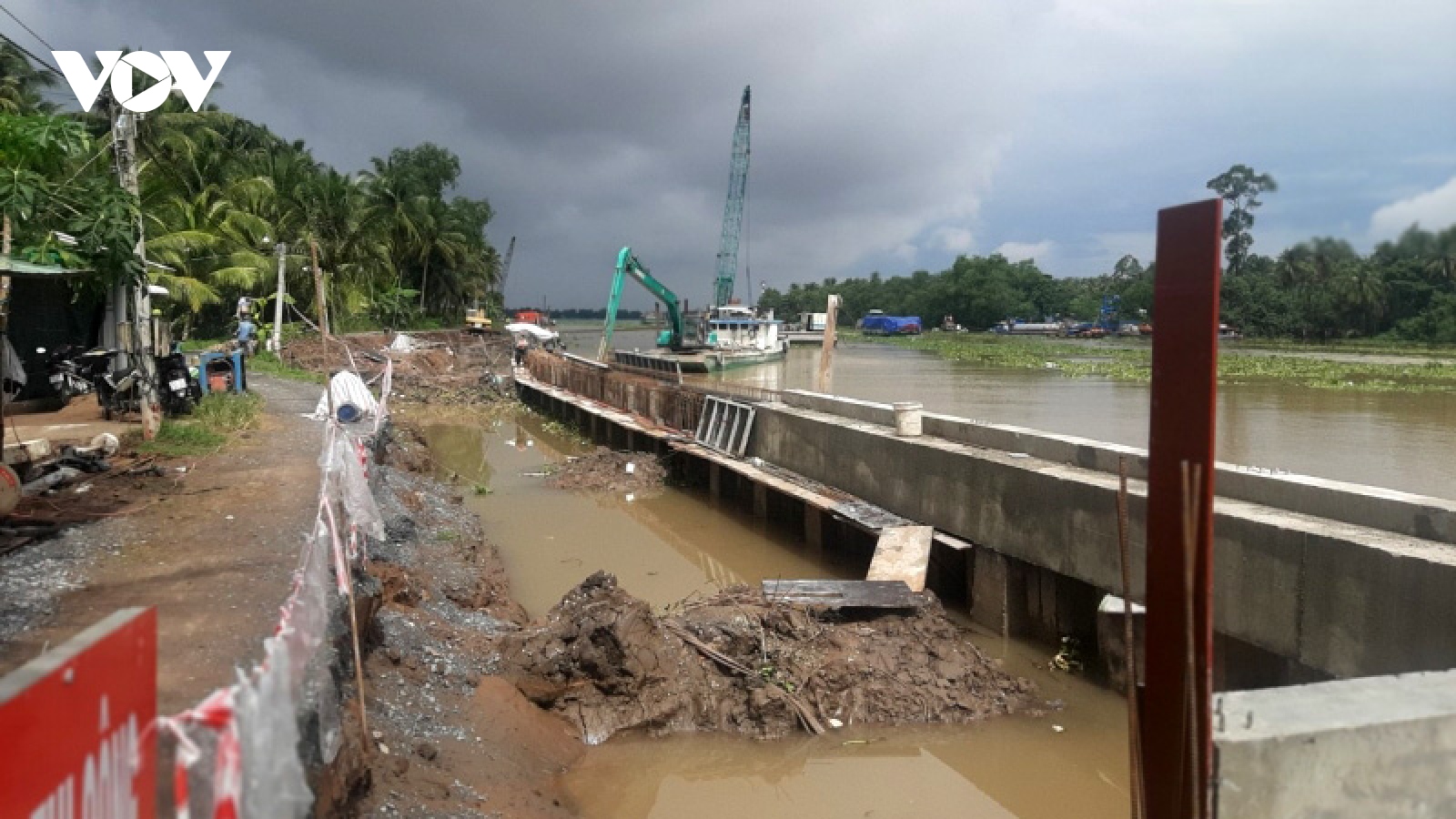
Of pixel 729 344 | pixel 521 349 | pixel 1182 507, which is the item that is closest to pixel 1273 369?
pixel 729 344

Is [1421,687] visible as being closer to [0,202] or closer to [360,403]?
[0,202]

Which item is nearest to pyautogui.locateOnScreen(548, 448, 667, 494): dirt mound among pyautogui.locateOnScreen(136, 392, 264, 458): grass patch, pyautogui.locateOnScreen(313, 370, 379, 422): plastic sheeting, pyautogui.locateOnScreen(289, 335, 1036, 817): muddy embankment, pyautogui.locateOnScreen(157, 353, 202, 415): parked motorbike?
pyautogui.locateOnScreen(313, 370, 379, 422): plastic sheeting

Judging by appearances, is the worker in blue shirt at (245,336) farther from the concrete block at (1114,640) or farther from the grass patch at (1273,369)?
the grass patch at (1273,369)

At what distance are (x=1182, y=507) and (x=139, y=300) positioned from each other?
12.7m

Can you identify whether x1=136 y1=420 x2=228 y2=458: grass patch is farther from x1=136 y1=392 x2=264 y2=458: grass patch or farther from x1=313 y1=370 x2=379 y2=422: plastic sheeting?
x1=313 y1=370 x2=379 y2=422: plastic sheeting

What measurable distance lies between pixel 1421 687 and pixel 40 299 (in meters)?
18.8

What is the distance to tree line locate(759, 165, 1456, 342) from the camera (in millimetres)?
26808

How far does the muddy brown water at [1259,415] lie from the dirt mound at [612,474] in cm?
1058

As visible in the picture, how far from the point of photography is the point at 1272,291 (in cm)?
6269

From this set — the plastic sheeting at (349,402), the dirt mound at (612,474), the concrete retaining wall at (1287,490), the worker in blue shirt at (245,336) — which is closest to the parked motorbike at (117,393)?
the plastic sheeting at (349,402)

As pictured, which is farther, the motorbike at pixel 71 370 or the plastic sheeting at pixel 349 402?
the plastic sheeting at pixel 349 402

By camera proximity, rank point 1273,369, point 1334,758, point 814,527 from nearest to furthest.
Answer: point 1334,758
point 814,527
point 1273,369

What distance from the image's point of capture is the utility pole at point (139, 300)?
427 inches

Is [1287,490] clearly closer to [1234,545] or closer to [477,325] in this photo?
[1234,545]
